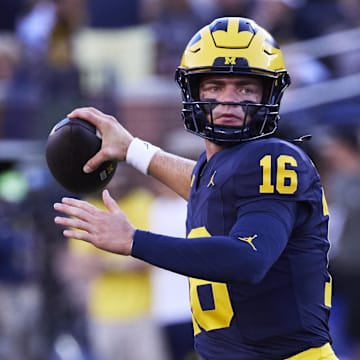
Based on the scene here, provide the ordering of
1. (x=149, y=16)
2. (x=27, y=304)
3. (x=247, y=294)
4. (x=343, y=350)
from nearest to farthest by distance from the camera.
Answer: (x=247, y=294) → (x=343, y=350) → (x=27, y=304) → (x=149, y=16)

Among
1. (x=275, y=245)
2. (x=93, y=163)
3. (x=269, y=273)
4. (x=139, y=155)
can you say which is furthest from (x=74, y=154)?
(x=275, y=245)

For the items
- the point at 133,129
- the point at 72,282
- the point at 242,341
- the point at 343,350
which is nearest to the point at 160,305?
the point at 72,282

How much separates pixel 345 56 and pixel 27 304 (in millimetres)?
3657

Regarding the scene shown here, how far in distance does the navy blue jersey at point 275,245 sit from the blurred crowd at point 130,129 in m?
3.69

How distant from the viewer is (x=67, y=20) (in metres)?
9.76

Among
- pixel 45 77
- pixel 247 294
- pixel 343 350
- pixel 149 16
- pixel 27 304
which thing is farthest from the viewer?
pixel 149 16

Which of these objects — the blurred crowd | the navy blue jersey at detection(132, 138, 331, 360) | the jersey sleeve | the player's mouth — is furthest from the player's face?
the blurred crowd

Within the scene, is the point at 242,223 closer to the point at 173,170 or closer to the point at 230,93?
the point at 230,93

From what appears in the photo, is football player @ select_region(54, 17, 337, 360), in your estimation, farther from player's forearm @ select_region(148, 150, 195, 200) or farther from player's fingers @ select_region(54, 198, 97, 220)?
player's forearm @ select_region(148, 150, 195, 200)

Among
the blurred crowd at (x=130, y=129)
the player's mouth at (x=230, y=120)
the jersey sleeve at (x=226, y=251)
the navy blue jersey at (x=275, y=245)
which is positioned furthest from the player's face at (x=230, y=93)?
the blurred crowd at (x=130, y=129)

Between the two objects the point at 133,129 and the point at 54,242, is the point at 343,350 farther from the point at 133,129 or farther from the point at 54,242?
Result: the point at 133,129

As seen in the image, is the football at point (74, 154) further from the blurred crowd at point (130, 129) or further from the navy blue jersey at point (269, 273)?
the blurred crowd at point (130, 129)

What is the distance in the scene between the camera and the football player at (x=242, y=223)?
3.65 meters

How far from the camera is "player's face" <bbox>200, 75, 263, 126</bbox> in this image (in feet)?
13.3
